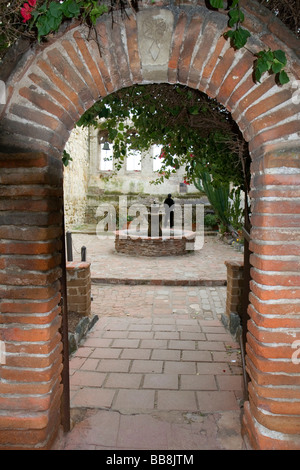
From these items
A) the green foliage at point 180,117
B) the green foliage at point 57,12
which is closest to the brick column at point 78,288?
the green foliage at point 180,117

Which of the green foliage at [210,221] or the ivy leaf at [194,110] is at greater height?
the ivy leaf at [194,110]

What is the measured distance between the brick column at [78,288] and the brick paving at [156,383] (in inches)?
15.0

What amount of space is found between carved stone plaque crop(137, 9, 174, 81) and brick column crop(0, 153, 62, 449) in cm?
85

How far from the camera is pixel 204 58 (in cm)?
185

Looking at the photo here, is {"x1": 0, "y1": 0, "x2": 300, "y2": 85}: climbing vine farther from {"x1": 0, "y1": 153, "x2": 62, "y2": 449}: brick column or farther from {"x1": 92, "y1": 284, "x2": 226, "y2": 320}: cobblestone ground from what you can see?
{"x1": 92, "y1": 284, "x2": 226, "y2": 320}: cobblestone ground

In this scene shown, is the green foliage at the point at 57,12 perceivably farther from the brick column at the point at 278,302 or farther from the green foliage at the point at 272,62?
the brick column at the point at 278,302

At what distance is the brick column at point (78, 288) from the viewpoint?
4326mm

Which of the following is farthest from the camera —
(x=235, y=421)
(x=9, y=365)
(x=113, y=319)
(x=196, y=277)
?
(x=196, y=277)

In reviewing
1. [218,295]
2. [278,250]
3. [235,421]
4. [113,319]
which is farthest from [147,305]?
[278,250]

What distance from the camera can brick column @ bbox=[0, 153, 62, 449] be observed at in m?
1.88

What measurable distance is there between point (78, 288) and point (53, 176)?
262 cm

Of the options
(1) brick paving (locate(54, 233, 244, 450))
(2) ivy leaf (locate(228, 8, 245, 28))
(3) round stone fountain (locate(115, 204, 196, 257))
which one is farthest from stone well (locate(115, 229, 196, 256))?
(2) ivy leaf (locate(228, 8, 245, 28))

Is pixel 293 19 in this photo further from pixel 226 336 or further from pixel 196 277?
pixel 196 277

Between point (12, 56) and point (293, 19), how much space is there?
165 centimetres
